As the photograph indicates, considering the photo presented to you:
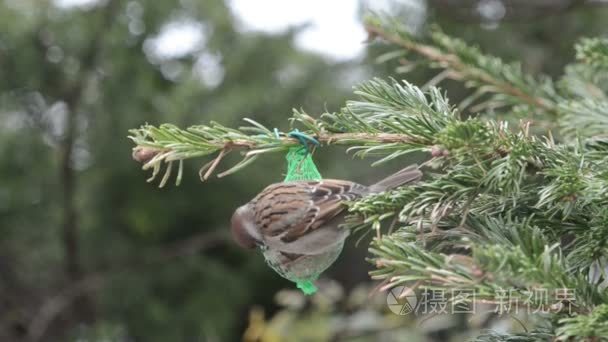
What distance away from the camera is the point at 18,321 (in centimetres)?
229

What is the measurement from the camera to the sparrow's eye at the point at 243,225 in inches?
30.8

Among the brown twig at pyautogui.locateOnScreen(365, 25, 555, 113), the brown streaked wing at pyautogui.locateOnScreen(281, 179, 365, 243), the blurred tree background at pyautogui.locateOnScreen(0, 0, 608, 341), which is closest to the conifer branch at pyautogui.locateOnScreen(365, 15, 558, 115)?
the brown twig at pyautogui.locateOnScreen(365, 25, 555, 113)

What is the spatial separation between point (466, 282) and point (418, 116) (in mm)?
156

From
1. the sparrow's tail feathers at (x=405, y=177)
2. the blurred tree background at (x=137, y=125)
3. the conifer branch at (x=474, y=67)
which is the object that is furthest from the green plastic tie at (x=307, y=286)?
the blurred tree background at (x=137, y=125)

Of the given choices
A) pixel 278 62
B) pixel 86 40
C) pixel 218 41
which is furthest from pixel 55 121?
pixel 278 62

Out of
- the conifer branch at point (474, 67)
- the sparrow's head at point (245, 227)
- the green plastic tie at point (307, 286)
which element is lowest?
the green plastic tie at point (307, 286)

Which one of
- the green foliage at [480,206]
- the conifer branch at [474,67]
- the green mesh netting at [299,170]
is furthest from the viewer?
the conifer branch at [474,67]

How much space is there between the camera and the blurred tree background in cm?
188

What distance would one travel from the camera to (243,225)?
0.79m

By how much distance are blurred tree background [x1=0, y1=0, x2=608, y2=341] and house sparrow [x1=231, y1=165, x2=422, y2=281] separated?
A: 0.93 metres

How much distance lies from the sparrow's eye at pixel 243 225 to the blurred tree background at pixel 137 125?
3.01ft

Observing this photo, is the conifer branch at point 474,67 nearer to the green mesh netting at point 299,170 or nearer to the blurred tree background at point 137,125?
the green mesh netting at point 299,170

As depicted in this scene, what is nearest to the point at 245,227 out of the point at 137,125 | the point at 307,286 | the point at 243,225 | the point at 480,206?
the point at 243,225

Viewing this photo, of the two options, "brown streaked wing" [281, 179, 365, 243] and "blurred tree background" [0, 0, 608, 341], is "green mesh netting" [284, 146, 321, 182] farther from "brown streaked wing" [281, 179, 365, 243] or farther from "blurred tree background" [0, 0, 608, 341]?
"blurred tree background" [0, 0, 608, 341]
